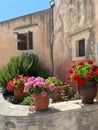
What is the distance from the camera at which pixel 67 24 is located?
27.1 ft

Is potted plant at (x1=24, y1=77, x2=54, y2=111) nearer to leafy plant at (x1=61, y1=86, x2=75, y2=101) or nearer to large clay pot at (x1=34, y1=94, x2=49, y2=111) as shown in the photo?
large clay pot at (x1=34, y1=94, x2=49, y2=111)

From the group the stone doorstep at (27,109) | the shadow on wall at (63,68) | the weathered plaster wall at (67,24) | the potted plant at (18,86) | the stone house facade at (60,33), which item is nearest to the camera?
the stone doorstep at (27,109)

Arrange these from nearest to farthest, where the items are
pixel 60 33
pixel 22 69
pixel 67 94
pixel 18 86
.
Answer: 1. pixel 67 94
2. pixel 18 86
3. pixel 60 33
4. pixel 22 69

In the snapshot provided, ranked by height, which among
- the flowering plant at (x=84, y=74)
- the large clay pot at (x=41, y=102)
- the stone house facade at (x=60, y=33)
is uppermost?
the stone house facade at (x=60, y=33)

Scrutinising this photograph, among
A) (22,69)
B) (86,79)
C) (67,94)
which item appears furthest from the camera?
(22,69)

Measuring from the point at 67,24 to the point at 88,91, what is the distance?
3547 millimetres

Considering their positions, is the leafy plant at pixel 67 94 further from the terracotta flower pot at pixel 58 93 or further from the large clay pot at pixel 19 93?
the large clay pot at pixel 19 93

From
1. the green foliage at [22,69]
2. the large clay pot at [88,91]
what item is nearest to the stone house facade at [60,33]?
the green foliage at [22,69]

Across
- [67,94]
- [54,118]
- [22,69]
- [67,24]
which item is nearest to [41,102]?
[54,118]

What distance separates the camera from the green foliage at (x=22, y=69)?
352 inches

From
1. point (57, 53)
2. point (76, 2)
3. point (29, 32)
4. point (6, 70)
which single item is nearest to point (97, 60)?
point (76, 2)

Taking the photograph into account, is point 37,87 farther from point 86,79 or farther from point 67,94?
point 67,94

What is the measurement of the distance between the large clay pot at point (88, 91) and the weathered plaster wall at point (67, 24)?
1.49 meters

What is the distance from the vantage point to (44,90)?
5.20 metres
